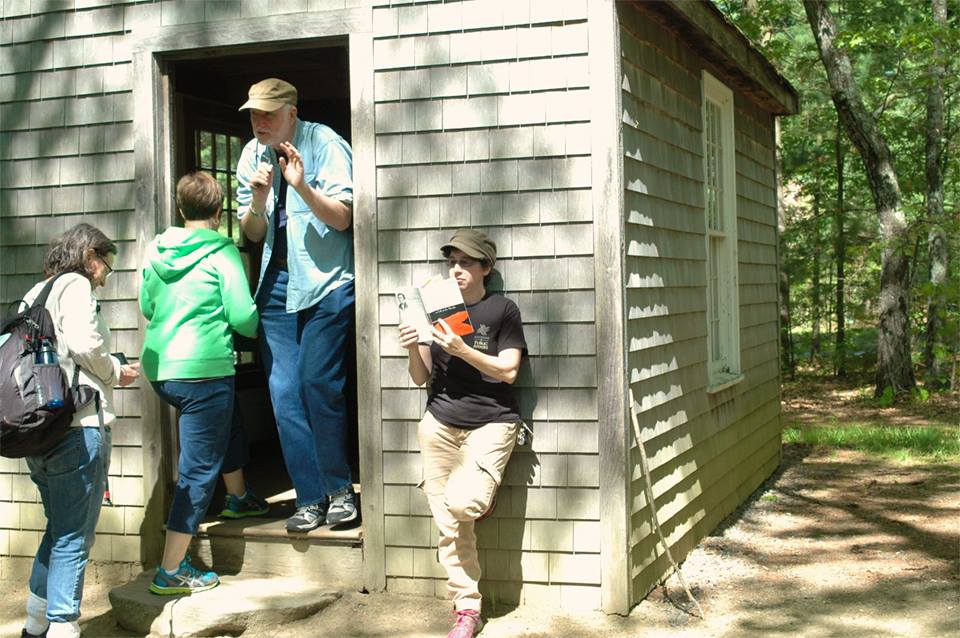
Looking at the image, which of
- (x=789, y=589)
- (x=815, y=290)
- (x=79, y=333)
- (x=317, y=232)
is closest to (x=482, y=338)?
(x=317, y=232)

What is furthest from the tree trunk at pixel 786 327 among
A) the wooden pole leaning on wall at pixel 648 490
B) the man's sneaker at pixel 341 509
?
the man's sneaker at pixel 341 509

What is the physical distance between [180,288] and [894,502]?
568 centimetres

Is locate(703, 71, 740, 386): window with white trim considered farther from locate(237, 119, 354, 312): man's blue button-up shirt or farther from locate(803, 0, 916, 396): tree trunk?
locate(803, 0, 916, 396): tree trunk

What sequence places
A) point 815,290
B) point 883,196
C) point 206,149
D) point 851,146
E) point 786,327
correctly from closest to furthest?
1. point 206,149
2. point 883,196
3. point 786,327
4. point 851,146
5. point 815,290

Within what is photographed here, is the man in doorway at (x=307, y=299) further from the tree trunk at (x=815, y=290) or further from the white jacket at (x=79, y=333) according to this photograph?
the tree trunk at (x=815, y=290)

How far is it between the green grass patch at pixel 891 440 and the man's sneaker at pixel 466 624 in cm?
653

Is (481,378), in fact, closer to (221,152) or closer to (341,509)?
(341,509)

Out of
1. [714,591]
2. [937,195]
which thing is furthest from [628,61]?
[937,195]

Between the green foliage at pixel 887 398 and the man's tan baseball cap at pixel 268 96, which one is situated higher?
the man's tan baseball cap at pixel 268 96

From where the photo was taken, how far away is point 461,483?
4.66 m

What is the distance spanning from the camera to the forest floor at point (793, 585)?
486 centimetres

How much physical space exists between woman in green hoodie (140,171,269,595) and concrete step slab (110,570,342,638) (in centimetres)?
11

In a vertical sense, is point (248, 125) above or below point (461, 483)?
above

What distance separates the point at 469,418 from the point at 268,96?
1.79m
